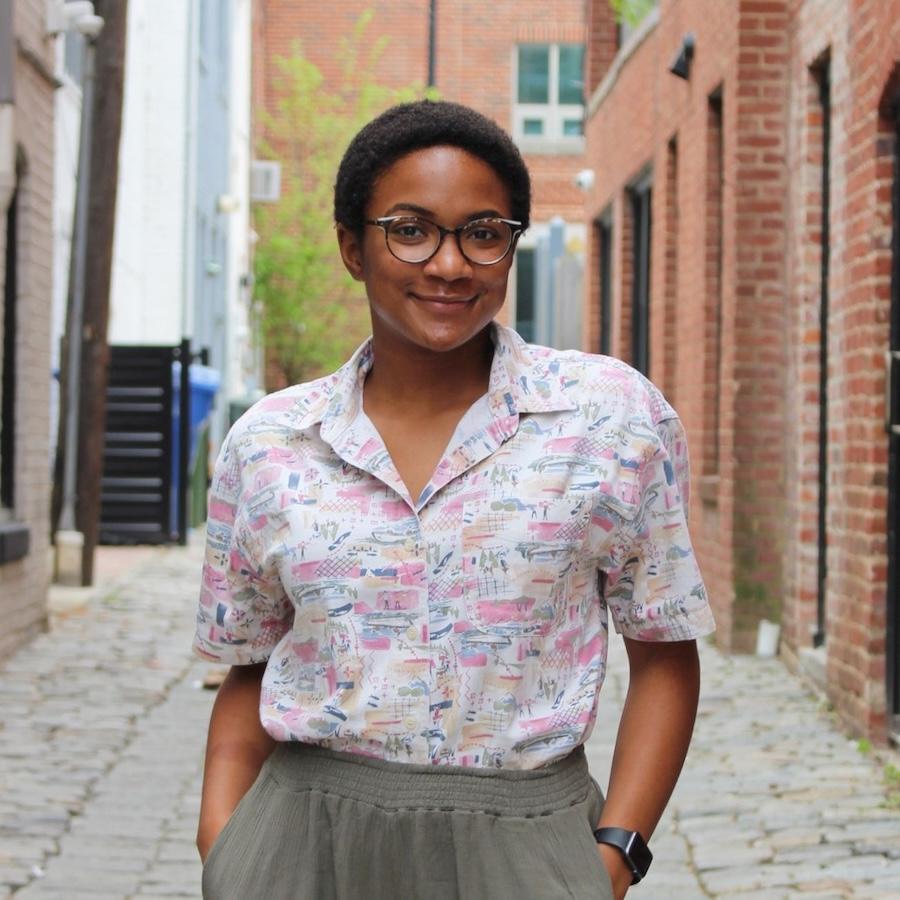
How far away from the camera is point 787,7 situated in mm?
10906

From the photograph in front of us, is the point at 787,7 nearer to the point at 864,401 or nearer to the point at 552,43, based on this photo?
the point at 864,401

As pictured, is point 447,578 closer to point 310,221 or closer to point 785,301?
point 785,301

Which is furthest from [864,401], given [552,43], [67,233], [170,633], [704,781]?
[552,43]

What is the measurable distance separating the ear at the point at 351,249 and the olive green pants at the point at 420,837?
23.4 inches

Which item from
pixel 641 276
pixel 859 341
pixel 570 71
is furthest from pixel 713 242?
pixel 570 71

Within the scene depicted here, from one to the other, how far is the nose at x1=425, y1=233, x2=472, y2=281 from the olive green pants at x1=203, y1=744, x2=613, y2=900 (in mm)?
562

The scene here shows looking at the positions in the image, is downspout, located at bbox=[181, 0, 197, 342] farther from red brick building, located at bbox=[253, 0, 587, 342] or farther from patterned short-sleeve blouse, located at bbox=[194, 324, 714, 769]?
patterned short-sleeve blouse, located at bbox=[194, 324, 714, 769]

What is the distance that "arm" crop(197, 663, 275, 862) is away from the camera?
2520mm

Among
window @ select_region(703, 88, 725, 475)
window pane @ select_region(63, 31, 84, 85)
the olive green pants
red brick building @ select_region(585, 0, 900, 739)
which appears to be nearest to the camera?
the olive green pants

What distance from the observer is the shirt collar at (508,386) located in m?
2.39

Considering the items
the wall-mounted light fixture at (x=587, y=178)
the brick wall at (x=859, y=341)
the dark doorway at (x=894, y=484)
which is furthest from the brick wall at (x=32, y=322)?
the wall-mounted light fixture at (x=587, y=178)

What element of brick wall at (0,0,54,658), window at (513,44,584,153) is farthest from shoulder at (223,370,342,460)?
window at (513,44,584,153)

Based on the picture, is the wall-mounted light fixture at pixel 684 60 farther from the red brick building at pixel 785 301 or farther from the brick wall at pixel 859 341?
the brick wall at pixel 859 341

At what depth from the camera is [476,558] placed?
2.30m
